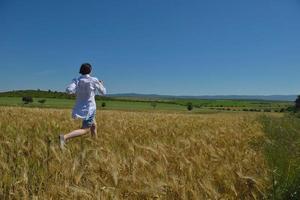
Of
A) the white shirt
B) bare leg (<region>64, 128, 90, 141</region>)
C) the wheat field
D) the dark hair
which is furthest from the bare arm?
the wheat field

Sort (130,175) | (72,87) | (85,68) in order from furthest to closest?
(85,68)
(72,87)
(130,175)

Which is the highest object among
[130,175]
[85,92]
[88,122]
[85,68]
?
[85,68]

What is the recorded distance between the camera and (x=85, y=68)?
7879 mm

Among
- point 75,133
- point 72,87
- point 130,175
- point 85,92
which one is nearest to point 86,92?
point 85,92

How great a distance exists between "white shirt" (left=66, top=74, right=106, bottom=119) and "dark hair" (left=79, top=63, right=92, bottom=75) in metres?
0.08

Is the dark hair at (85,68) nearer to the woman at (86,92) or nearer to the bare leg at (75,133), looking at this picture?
the woman at (86,92)

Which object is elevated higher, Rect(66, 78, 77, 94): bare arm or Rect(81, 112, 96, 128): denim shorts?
Rect(66, 78, 77, 94): bare arm

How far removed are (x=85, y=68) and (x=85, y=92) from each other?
1.48 ft

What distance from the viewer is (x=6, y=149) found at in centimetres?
510

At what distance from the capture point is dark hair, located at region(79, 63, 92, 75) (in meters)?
7.84

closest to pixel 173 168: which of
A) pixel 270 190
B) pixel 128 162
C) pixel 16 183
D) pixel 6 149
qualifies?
pixel 128 162

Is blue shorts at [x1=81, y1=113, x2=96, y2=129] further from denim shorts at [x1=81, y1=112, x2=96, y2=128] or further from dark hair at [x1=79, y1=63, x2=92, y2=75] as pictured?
dark hair at [x1=79, y1=63, x2=92, y2=75]

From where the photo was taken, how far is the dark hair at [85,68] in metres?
7.84

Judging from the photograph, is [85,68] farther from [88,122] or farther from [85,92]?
[88,122]
